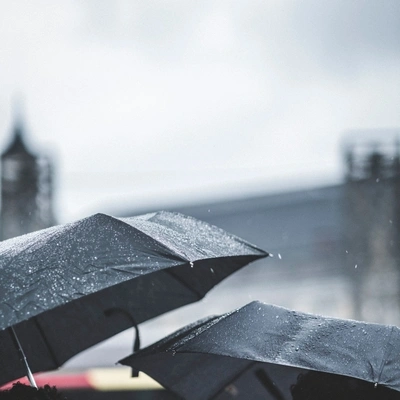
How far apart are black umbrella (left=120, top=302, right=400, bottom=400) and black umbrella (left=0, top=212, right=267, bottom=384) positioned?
27cm

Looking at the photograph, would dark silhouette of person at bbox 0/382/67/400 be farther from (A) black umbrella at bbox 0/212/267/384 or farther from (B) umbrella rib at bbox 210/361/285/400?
(B) umbrella rib at bbox 210/361/285/400

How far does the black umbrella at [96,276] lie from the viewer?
256 cm

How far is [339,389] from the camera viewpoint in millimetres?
2938

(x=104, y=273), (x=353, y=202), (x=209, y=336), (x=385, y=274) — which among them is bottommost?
(x=385, y=274)

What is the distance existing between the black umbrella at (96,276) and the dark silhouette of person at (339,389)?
0.57 meters

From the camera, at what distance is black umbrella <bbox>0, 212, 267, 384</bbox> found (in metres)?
2.56

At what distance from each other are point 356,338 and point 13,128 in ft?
59.7

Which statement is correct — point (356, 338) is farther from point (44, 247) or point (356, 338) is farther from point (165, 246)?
point (44, 247)

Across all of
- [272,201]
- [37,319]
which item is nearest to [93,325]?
[37,319]

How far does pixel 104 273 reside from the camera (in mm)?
2604

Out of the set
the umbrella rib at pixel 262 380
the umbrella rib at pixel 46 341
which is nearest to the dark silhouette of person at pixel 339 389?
the umbrella rib at pixel 262 380

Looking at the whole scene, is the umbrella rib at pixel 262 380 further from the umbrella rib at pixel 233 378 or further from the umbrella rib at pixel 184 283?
the umbrella rib at pixel 184 283

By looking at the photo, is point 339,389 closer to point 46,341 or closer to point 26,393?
point 26,393

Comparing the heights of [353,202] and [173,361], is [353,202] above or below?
below
